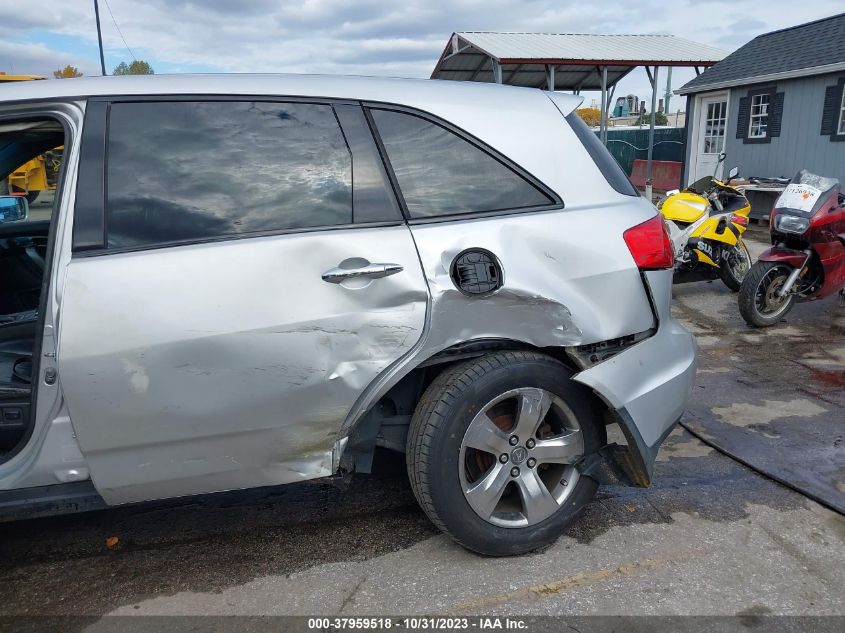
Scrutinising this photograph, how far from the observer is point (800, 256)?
19.3 ft

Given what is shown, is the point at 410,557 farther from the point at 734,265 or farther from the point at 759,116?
the point at 759,116

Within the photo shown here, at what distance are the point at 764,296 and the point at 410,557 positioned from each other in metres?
4.70

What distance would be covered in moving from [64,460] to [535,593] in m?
1.73

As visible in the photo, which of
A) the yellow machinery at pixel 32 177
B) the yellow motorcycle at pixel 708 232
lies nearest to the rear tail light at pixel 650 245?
the yellow motorcycle at pixel 708 232

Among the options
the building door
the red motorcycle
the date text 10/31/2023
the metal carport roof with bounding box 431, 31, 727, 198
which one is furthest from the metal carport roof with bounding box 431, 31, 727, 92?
the date text 10/31/2023

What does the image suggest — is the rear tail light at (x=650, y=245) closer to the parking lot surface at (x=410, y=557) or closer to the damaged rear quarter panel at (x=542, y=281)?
the damaged rear quarter panel at (x=542, y=281)

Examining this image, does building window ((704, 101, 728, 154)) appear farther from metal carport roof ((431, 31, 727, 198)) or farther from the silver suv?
the silver suv

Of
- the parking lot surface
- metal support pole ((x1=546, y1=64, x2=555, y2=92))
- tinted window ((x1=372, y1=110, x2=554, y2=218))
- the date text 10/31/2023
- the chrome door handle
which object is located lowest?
Result: the parking lot surface

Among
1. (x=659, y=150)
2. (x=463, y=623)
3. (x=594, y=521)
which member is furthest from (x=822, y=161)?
(x=463, y=623)

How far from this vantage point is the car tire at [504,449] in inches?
97.7

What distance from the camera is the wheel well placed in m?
2.56

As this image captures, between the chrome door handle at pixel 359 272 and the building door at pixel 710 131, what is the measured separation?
15.1 metres

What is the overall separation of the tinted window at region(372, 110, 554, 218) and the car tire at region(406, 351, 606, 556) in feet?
1.94

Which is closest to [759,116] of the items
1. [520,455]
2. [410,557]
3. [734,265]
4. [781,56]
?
[781,56]
